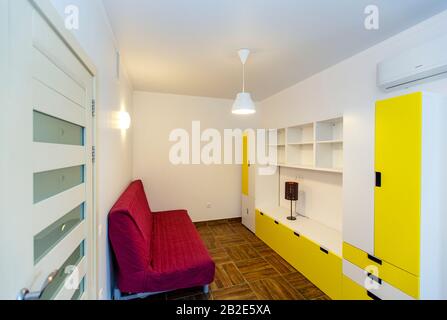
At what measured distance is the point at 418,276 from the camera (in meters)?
1.39

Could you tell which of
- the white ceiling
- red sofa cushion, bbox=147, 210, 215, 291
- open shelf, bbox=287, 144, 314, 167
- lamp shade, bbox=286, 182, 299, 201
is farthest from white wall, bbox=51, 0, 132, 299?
open shelf, bbox=287, 144, 314, 167

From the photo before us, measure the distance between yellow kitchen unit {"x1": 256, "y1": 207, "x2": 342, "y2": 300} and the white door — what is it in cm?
215

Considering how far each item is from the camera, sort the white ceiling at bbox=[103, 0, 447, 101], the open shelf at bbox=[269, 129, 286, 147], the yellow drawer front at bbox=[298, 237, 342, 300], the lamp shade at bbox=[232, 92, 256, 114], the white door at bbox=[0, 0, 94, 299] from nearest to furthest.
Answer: the white door at bbox=[0, 0, 94, 299]
the white ceiling at bbox=[103, 0, 447, 101]
the yellow drawer front at bbox=[298, 237, 342, 300]
the lamp shade at bbox=[232, 92, 256, 114]
the open shelf at bbox=[269, 129, 286, 147]

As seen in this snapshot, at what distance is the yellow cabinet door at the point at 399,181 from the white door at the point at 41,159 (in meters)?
2.07

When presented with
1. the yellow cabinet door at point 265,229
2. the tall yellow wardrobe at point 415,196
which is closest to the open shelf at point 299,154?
the yellow cabinet door at point 265,229

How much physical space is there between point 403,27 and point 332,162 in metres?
1.53

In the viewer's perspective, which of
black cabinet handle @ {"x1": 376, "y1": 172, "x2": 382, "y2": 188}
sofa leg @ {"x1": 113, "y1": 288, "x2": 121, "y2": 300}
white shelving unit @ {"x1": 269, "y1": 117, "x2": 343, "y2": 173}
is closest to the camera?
black cabinet handle @ {"x1": 376, "y1": 172, "x2": 382, "y2": 188}

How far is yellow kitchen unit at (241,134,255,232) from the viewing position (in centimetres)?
370

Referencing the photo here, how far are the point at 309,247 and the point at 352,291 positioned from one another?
1.83ft

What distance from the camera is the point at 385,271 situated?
5.28 ft

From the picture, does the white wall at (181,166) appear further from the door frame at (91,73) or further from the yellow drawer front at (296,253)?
the door frame at (91,73)

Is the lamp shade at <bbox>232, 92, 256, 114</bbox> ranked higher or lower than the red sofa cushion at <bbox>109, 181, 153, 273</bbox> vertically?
higher

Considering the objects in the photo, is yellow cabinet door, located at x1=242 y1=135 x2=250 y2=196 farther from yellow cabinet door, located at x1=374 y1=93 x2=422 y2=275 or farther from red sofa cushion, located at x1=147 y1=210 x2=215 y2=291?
yellow cabinet door, located at x1=374 y1=93 x2=422 y2=275

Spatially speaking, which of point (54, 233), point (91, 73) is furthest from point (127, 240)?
point (91, 73)
